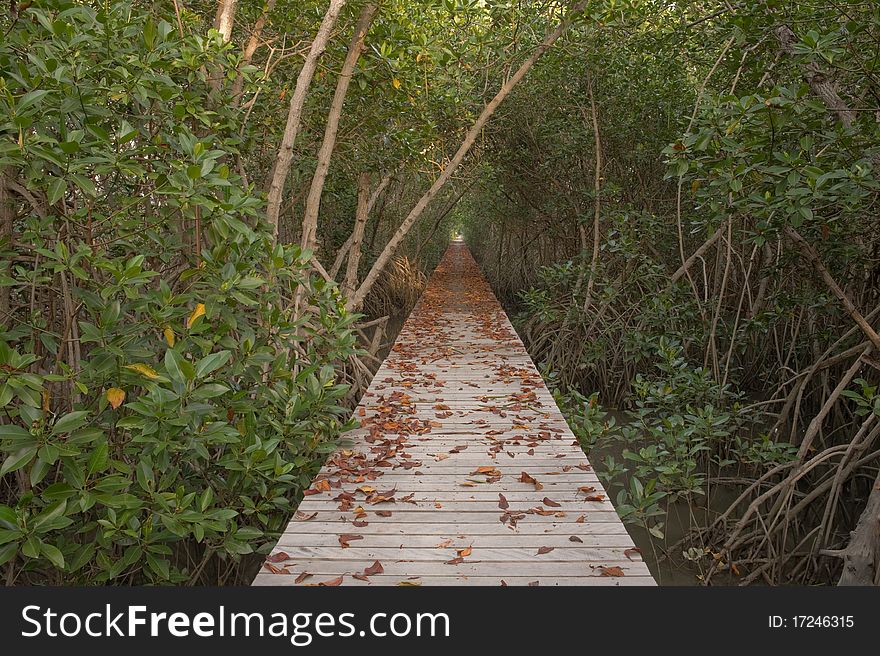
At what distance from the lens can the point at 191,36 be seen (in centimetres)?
279

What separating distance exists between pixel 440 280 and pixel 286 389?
10114 mm

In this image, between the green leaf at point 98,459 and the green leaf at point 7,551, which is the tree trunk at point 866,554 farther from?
the green leaf at point 7,551

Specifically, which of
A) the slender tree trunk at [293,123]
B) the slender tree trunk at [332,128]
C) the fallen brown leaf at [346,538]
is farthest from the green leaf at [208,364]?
the slender tree trunk at [332,128]

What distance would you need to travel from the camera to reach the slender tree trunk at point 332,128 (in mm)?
4688

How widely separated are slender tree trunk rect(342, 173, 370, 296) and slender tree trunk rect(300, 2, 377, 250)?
1110mm

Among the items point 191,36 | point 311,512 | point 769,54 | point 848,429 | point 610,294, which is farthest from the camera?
point 610,294

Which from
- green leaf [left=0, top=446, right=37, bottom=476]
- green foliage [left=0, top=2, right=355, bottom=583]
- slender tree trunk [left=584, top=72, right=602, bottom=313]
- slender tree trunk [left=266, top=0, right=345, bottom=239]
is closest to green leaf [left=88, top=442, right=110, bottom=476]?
green foliage [left=0, top=2, right=355, bottom=583]

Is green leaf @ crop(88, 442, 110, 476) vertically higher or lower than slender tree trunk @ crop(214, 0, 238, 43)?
lower

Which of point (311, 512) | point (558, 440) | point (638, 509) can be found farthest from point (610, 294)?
point (311, 512)

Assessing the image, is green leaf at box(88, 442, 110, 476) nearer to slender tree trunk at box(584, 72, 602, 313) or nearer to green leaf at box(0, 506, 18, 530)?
green leaf at box(0, 506, 18, 530)

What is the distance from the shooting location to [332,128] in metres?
4.71

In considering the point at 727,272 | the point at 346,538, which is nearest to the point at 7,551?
the point at 346,538

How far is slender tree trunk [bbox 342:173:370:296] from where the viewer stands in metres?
6.02

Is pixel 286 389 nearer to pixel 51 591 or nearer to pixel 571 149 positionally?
pixel 51 591
